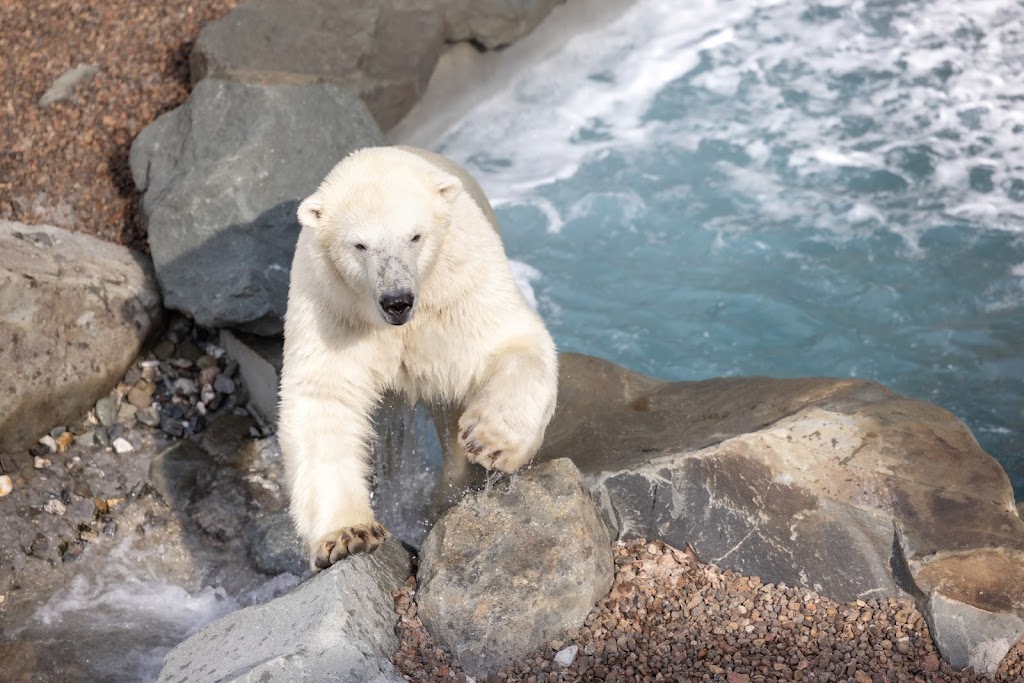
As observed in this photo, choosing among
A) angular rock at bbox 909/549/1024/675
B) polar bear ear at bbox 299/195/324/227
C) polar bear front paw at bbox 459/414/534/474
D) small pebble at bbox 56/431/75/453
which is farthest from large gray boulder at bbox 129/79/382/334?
angular rock at bbox 909/549/1024/675

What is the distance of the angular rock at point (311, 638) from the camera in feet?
10.5

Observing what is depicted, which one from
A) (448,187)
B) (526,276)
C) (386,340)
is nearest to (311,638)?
(386,340)

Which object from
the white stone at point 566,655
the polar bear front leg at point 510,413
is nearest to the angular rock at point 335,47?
the polar bear front leg at point 510,413

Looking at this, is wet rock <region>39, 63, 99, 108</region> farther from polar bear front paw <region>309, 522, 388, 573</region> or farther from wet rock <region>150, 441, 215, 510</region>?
polar bear front paw <region>309, 522, 388, 573</region>

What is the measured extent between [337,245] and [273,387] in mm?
2031

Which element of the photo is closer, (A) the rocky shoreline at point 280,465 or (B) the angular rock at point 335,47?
(A) the rocky shoreline at point 280,465

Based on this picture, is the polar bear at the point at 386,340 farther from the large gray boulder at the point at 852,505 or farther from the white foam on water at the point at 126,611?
the white foam on water at the point at 126,611

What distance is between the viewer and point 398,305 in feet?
11.0

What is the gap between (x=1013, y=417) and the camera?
580cm

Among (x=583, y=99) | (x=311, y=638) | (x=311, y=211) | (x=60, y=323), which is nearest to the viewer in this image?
(x=311, y=638)

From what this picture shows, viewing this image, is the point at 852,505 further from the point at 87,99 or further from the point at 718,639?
the point at 87,99

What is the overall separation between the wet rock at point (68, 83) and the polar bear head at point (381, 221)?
160 inches

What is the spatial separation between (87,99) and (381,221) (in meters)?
4.38

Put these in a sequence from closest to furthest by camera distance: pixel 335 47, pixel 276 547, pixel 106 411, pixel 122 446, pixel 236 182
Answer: pixel 276 547, pixel 122 446, pixel 106 411, pixel 236 182, pixel 335 47
